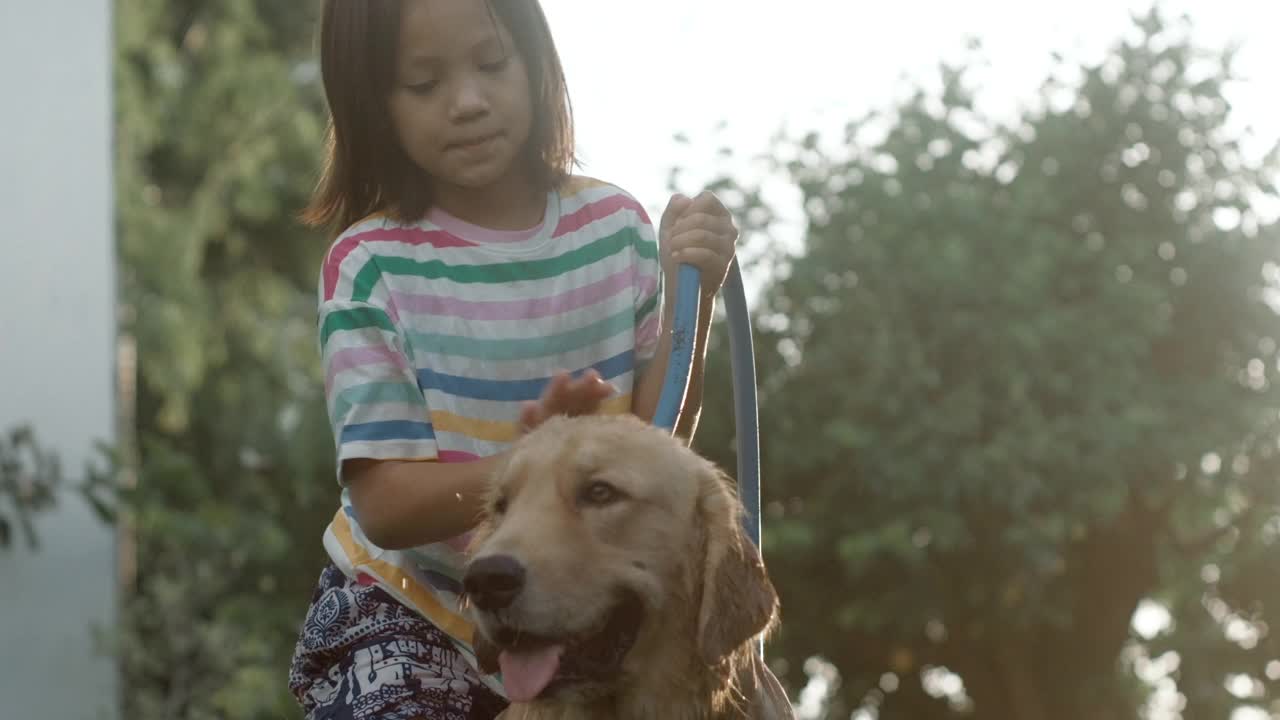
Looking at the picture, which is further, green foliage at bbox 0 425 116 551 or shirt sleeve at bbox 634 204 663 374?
green foliage at bbox 0 425 116 551

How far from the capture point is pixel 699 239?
3.56 m

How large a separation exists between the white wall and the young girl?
587cm

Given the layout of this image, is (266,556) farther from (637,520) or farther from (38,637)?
(637,520)

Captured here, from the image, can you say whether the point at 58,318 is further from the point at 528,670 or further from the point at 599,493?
the point at 528,670

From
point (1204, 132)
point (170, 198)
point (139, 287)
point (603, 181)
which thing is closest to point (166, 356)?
point (139, 287)

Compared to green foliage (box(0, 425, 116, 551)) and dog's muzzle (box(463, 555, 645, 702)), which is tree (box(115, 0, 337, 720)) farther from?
dog's muzzle (box(463, 555, 645, 702))

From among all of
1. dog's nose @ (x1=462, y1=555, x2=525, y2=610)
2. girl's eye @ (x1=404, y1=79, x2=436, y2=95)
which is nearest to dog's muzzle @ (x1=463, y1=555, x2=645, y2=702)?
dog's nose @ (x1=462, y1=555, x2=525, y2=610)

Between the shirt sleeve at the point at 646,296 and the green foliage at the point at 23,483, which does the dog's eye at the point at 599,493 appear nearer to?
the shirt sleeve at the point at 646,296

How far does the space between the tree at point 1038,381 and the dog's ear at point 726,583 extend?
27.0 ft

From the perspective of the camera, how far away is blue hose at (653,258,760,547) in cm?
342

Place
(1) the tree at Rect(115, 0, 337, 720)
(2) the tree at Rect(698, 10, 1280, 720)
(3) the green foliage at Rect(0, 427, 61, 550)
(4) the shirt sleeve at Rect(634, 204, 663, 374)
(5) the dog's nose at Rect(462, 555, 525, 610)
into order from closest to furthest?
(5) the dog's nose at Rect(462, 555, 525, 610), (4) the shirt sleeve at Rect(634, 204, 663, 374), (3) the green foliage at Rect(0, 427, 61, 550), (1) the tree at Rect(115, 0, 337, 720), (2) the tree at Rect(698, 10, 1280, 720)

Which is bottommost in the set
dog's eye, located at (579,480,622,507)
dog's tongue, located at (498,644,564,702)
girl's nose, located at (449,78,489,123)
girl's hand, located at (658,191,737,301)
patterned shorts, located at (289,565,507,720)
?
patterned shorts, located at (289,565,507,720)

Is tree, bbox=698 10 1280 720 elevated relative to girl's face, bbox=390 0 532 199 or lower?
lower

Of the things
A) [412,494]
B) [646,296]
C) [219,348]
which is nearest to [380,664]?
Answer: [412,494]
